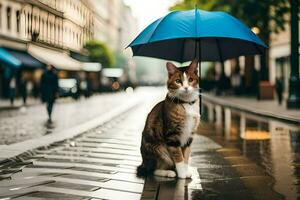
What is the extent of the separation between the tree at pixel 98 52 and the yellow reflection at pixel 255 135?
59137 millimetres

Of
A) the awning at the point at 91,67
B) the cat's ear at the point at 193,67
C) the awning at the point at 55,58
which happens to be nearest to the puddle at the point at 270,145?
the cat's ear at the point at 193,67

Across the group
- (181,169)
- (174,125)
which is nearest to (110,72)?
(181,169)

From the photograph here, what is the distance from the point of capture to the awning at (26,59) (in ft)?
135

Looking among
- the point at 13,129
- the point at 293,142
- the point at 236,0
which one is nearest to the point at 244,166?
the point at 293,142

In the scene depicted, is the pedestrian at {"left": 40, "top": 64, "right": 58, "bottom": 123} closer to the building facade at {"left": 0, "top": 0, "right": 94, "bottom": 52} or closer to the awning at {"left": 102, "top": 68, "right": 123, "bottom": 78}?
the building facade at {"left": 0, "top": 0, "right": 94, "bottom": 52}

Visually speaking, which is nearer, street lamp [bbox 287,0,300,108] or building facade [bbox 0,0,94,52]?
street lamp [bbox 287,0,300,108]

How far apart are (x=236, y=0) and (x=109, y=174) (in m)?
25.1

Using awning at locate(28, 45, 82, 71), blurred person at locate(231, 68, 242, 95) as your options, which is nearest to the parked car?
awning at locate(28, 45, 82, 71)

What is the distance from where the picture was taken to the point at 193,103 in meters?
6.46

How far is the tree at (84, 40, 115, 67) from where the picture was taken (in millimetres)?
73188

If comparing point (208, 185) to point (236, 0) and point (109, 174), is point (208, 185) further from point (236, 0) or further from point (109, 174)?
point (236, 0)

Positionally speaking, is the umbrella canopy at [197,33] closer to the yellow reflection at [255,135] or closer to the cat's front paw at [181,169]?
the cat's front paw at [181,169]

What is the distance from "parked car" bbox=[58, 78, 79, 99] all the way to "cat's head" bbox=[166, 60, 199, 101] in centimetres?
3515

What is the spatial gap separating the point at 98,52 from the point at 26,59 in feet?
105
